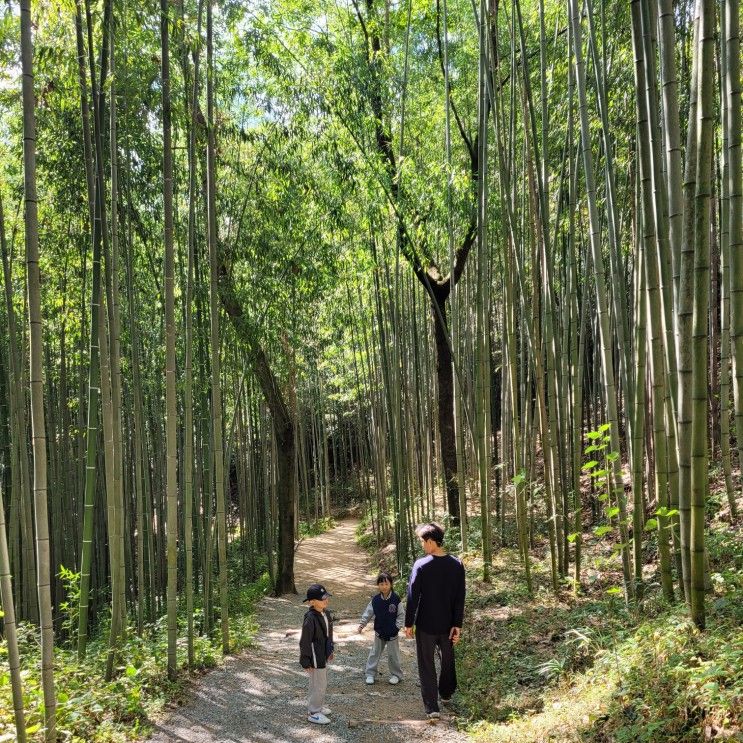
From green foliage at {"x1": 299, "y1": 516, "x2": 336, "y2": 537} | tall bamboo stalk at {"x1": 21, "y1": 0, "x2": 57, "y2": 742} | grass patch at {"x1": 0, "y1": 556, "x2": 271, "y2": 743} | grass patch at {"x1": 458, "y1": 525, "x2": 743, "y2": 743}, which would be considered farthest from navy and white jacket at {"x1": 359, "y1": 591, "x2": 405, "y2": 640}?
green foliage at {"x1": 299, "y1": 516, "x2": 336, "y2": 537}

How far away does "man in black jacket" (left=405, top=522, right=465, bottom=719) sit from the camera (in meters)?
3.24

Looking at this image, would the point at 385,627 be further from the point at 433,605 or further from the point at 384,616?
the point at 433,605

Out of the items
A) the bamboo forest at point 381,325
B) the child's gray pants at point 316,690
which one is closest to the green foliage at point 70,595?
the bamboo forest at point 381,325

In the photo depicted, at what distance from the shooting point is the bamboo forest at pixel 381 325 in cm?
246

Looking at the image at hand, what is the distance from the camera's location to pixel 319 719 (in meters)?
3.32

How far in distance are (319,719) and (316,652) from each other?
1.15ft

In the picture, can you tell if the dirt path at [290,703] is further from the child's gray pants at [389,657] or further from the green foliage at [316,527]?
the green foliage at [316,527]

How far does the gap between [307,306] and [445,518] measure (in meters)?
3.09

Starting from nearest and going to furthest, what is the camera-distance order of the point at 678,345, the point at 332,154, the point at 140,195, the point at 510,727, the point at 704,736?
the point at 704,736
the point at 678,345
the point at 510,727
the point at 140,195
the point at 332,154

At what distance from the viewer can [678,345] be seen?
7.75 ft

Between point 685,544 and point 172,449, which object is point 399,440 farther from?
point 685,544

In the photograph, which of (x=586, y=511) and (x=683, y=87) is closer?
(x=683, y=87)

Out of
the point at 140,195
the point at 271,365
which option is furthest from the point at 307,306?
the point at 140,195

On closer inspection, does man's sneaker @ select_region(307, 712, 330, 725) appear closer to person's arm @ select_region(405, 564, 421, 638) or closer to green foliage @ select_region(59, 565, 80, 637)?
person's arm @ select_region(405, 564, 421, 638)
